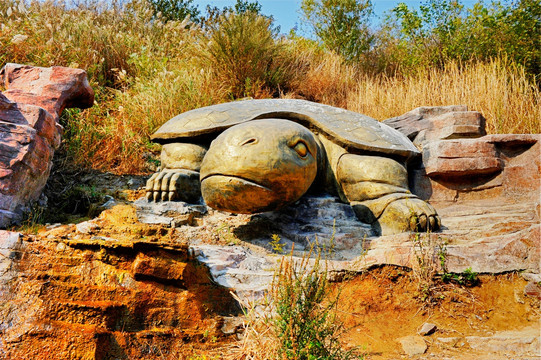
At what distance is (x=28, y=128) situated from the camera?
2828mm

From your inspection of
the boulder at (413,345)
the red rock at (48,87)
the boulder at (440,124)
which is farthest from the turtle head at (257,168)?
the boulder at (440,124)

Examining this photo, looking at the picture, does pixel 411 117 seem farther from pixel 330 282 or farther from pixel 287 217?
pixel 330 282

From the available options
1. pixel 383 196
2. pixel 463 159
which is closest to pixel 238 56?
pixel 463 159

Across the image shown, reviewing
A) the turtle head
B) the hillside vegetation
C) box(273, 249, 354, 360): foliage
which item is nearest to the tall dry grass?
the hillside vegetation

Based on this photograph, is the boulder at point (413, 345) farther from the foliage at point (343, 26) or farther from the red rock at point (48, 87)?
the foliage at point (343, 26)

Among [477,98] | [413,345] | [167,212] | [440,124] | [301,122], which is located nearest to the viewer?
[413,345]

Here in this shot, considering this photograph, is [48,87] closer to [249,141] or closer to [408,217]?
[249,141]

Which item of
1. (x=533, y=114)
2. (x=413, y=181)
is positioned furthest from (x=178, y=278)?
(x=533, y=114)

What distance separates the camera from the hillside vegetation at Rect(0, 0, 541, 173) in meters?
5.02

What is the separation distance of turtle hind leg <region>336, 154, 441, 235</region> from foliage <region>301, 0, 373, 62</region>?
6.66 m

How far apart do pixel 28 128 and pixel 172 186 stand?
0.98 m

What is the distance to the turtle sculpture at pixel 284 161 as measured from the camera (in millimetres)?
2621

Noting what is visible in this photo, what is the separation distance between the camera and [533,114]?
5.21m

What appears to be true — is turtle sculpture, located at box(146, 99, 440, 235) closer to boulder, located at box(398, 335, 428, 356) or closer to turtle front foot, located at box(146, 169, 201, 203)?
turtle front foot, located at box(146, 169, 201, 203)
